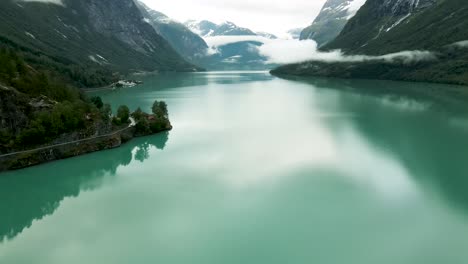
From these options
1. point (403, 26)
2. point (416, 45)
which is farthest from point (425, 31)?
point (403, 26)

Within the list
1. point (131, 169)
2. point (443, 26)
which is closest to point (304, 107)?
point (131, 169)

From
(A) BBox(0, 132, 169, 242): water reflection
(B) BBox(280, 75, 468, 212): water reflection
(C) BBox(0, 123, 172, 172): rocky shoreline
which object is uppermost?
(C) BBox(0, 123, 172, 172): rocky shoreline

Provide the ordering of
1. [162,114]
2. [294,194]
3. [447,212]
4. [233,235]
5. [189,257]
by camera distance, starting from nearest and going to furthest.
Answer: [189,257]
[233,235]
[447,212]
[294,194]
[162,114]

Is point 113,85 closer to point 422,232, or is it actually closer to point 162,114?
point 162,114

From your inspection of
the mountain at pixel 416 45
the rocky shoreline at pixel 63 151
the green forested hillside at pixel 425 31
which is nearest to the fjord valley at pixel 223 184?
the rocky shoreline at pixel 63 151

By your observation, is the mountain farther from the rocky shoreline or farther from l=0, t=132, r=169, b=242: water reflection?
l=0, t=132, r=169, b=242: water reflection

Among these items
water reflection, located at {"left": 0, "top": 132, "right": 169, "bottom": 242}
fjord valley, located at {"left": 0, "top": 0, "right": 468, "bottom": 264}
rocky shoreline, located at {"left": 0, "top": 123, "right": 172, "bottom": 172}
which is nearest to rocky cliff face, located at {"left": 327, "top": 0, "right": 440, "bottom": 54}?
fjord valley, located at {"left": 0, "top": 0, "right": 468, "bottom": 264}

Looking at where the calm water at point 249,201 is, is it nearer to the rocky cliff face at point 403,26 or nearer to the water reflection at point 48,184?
the water reflection at point 48,184
